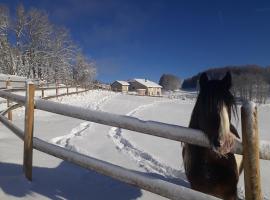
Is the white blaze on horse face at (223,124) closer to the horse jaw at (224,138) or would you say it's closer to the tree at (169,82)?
the horse jaw at (224,138)

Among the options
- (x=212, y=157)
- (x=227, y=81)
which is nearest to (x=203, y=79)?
(x=227, y=81)

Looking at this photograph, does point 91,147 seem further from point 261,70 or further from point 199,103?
point 199,103

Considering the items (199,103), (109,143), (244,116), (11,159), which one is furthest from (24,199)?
(109,143)

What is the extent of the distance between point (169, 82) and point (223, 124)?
14558cm

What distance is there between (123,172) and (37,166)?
2.25m

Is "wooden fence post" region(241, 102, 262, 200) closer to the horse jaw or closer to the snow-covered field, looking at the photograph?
the horse jaw

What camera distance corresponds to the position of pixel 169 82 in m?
147

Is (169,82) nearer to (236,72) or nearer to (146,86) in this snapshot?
(146,86)

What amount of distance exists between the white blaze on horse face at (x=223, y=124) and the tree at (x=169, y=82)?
139m

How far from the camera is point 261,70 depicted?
29.7ft

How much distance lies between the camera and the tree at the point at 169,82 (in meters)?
Result: 144

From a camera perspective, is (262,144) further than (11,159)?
No

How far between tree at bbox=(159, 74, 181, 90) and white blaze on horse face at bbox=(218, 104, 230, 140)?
5460 inches

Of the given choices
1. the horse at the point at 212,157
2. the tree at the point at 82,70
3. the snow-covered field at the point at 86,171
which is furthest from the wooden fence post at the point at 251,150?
the tree at the point at 82,70
